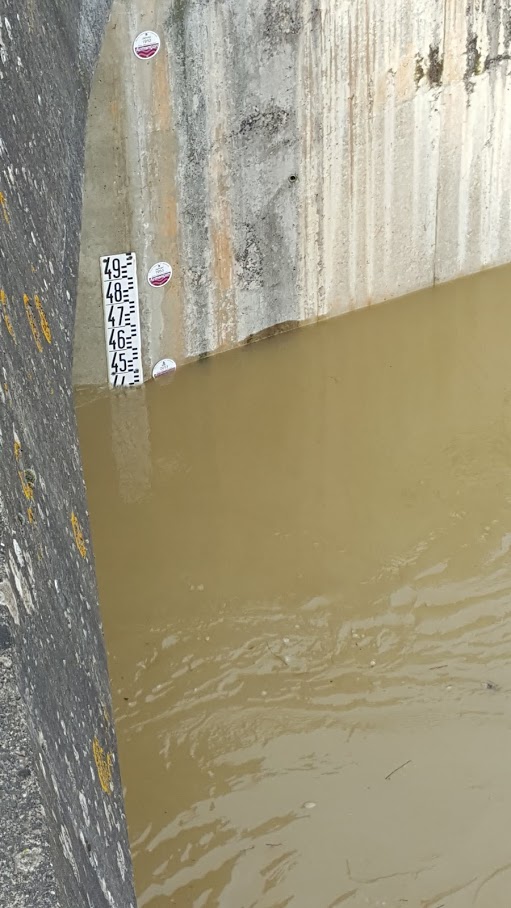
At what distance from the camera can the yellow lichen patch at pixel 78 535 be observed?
1.59 meters

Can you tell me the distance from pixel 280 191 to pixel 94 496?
1.82 metres

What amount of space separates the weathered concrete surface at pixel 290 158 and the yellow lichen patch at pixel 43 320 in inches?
108

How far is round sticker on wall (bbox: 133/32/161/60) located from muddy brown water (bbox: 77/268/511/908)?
150 cm

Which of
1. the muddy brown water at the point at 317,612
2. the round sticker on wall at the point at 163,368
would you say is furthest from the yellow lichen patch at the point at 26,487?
the round sticker on wall at the point at 163,368

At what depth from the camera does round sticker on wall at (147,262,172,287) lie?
455cm

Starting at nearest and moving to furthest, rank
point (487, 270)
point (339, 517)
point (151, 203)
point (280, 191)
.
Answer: point (339, 517)
point (151, 203)
point (280, 191)
point (487, 270)

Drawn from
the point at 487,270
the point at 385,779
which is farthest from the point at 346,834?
the point at 487,270

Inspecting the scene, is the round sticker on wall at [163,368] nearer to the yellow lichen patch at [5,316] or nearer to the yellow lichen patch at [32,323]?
the yellow lichen patch at [32,323]

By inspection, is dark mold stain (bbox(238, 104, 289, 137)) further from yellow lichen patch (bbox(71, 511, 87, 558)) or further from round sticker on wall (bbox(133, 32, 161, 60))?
yellow lichen patch (bbox(71, 511, 87, 558))

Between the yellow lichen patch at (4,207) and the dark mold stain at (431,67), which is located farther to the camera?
the dark mold stain at (431,67)

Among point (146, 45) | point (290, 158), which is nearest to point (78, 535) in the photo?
point (146, 45)

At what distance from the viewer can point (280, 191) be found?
15.8 feet

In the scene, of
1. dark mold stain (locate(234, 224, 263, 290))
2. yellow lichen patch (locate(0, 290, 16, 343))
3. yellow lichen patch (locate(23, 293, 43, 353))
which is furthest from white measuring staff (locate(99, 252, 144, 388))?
yellow lichen patch (locate(0, 290, 16, 343))

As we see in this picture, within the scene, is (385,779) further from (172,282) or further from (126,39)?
(126,39)
